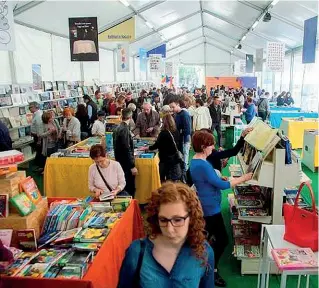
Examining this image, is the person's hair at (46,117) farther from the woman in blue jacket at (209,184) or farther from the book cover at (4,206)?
the woman in blue jacket at (209,184)

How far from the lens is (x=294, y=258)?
2.38 meters

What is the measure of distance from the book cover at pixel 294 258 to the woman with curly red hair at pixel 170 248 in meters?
0.72

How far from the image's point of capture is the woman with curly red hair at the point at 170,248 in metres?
1.74

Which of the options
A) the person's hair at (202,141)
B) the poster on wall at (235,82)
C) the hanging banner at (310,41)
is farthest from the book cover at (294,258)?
the poster on wall at (235,82)

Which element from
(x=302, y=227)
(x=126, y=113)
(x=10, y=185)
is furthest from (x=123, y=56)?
(x=302, y=227)

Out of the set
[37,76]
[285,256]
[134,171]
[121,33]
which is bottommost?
[134,171]

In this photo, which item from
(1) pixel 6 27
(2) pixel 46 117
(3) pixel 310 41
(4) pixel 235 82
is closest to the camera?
(1) pixel 6 27

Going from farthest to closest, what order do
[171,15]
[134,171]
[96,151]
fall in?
[171,15]
[134,171]
[96,151]

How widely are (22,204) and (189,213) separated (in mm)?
1752

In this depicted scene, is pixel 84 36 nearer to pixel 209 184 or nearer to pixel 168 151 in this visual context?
pixel 168 151

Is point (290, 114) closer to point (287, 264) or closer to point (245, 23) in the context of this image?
point (245, 23)

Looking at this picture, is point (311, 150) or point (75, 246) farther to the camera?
point (311, 150)

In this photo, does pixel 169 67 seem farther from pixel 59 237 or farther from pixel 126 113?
pixel 59 237

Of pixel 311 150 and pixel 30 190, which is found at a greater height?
pixel 30 190
